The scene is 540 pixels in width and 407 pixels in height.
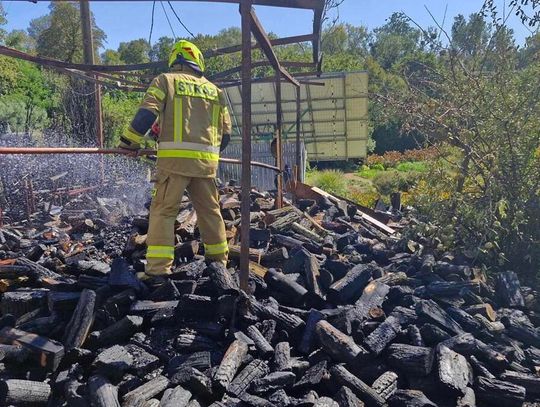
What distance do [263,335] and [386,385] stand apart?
848mm

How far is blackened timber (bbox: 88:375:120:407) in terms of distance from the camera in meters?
2.70

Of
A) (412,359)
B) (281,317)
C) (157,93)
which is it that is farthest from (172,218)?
(412,359)

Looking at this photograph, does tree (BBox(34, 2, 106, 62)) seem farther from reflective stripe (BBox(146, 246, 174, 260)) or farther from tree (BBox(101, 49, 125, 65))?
reflective stripe (BBox(146, 246, 174, 260))

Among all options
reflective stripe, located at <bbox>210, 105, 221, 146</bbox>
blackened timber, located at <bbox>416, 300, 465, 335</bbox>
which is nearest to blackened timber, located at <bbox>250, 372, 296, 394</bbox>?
blackened timber, located at <bbox>416, 300, 465, 335</bbox>

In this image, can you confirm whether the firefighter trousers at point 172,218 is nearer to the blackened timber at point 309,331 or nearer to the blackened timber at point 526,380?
the blackened timber at point 309,331

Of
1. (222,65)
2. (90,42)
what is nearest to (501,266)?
(90,42)

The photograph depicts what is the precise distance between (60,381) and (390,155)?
84.3 feet

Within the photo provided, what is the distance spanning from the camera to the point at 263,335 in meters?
3.47

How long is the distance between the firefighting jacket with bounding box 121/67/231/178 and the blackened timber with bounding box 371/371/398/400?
2.16 metres

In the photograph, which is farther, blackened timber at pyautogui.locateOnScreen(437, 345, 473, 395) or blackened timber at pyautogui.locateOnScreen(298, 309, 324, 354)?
blackened timber at pyautogui.locateOnScreen(298, 309, 324, 354)

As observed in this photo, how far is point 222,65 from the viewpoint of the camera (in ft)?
69.2

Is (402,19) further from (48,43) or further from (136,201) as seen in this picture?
(48,43)

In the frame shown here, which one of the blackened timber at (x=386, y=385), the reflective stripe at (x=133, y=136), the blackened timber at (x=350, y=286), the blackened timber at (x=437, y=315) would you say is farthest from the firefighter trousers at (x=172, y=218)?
the blackened timber at (x=386, y=385)

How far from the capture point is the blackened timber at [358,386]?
118 inches
